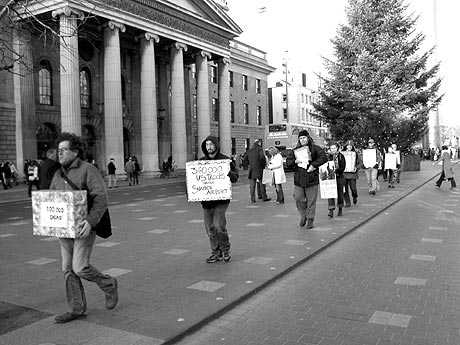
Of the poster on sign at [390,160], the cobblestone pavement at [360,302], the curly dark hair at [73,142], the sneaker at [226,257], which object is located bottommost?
the cobblestone pavement at [360,302]

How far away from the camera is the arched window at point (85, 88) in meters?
35.1

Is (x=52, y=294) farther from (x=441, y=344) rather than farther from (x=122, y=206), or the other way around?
(x=122, y=206)

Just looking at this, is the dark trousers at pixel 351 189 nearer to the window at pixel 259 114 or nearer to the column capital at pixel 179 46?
the column capital at pixel 179 46

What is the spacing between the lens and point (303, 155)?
31.0ft

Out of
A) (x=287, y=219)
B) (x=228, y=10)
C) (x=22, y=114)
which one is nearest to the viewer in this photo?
(x=287, y=219)

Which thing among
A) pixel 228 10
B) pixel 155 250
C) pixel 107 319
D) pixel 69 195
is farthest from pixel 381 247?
pixel 228 10

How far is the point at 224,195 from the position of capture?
260 inches

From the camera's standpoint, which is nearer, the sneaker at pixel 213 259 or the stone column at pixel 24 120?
the sneaker at pixel 213 259

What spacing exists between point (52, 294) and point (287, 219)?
6.61 metres

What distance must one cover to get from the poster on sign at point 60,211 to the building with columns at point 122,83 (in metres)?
19.8

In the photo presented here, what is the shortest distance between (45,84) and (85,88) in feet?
11.9

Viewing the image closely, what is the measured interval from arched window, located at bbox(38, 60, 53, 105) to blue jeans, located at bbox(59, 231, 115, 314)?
30264mm

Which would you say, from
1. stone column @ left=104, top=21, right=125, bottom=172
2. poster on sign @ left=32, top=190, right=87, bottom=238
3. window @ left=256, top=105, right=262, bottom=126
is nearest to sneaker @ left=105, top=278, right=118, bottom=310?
poster on sign @ left=32, top=190, right=87, bottom=238

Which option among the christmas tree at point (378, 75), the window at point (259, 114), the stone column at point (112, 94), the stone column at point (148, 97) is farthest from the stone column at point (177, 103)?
the window at point (259, 114)
